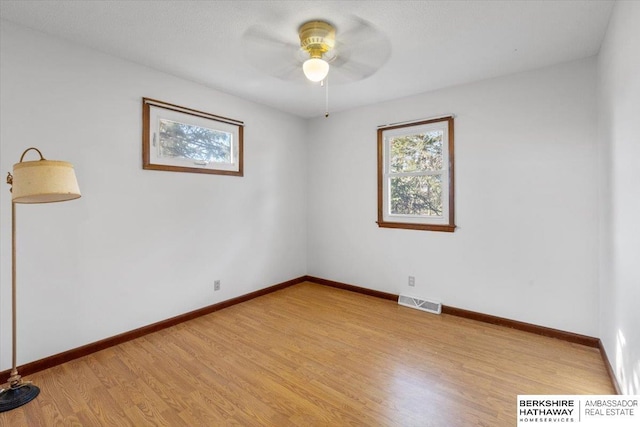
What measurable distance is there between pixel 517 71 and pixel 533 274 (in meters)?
1.95

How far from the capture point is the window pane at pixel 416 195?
11.3 feet

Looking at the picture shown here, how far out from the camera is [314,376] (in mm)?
2137

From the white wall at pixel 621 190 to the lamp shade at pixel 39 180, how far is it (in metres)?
3.17

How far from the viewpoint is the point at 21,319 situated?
2.13m

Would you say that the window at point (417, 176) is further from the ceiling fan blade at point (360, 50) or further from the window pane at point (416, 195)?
the ceiling fan blade at point (360, 50)

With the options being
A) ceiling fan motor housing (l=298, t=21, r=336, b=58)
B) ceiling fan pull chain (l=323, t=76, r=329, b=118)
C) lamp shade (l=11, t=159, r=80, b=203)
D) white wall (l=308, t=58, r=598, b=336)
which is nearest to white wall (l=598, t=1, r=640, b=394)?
white wall (l=308, t=58, r=598, b=336)

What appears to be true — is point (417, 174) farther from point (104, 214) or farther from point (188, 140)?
point (104, 214)

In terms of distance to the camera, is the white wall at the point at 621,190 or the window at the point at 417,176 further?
the window at the point at 417,176

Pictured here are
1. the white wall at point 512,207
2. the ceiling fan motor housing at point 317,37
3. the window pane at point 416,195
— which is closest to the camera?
the ceiling fan motor housing at point 317,37

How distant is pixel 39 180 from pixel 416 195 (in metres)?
3.37

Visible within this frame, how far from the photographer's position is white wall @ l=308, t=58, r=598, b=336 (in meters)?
2.62

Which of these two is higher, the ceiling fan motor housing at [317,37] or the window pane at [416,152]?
the ceiling fan motor housing at [317,37]

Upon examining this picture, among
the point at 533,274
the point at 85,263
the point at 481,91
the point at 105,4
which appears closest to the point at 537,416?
the point at 533,274

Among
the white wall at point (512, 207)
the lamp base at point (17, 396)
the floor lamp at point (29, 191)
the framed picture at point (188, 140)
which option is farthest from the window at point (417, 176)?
the lamp base at point (17, 396)
